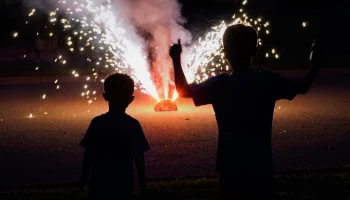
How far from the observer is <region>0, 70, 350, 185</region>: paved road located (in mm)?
7168

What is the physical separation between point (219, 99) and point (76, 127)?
745cm

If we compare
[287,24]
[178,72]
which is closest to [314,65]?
[178,72]

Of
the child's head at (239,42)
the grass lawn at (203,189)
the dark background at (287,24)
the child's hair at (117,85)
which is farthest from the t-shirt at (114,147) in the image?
the dark background at (287,24)

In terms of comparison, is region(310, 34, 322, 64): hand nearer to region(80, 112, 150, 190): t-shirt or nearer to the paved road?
region(80, 112, 150, 190): t-shirt

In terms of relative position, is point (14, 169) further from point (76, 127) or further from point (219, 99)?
point (219, 99)

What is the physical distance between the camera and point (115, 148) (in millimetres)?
3574

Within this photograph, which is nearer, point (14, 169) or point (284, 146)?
point (14, 169)

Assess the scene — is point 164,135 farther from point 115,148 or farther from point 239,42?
point 239,42

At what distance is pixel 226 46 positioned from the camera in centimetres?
309

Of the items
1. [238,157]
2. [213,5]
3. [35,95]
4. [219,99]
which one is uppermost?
[213,5]

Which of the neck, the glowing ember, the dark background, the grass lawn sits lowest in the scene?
the grass lawn

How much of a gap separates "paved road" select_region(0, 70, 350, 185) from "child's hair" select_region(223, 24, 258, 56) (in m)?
3.75

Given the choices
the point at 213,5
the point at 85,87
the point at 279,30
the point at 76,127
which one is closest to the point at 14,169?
the point at 76,127

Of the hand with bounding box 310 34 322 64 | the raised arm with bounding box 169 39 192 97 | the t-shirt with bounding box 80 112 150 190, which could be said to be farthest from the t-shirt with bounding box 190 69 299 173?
the t-shirt with bounding box 80 112 150 190
